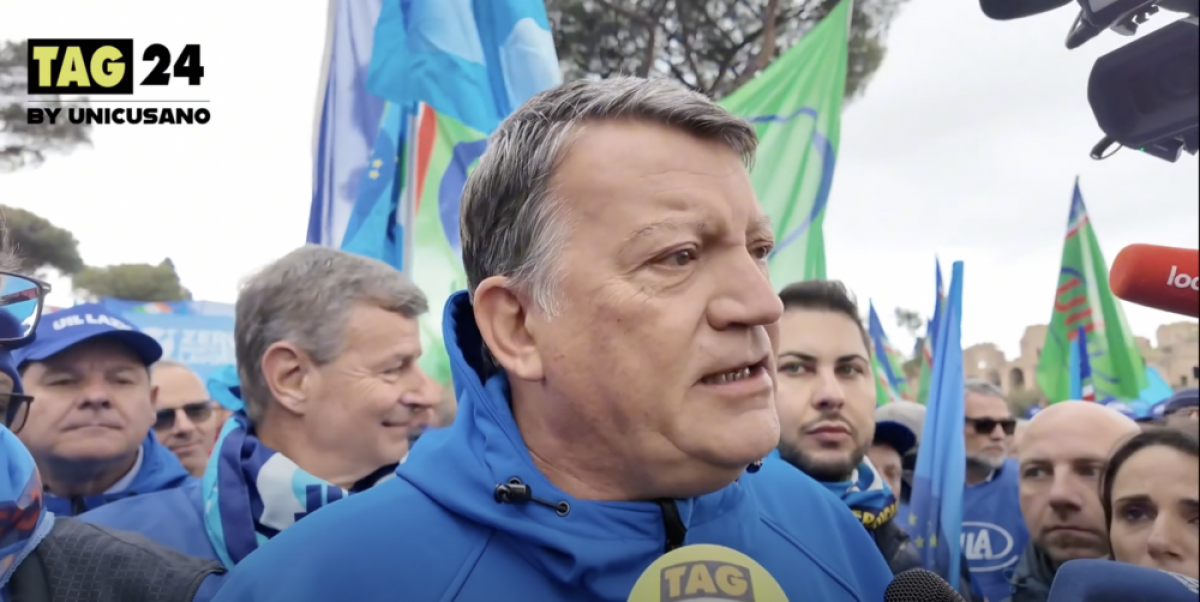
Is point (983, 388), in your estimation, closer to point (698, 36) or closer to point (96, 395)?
point (698, 36)

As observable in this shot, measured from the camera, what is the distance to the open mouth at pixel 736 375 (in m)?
1.31

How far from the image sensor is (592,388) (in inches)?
53.1

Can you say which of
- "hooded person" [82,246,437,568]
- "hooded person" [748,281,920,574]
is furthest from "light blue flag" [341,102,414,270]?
"hooded person" [748,281,920,574]

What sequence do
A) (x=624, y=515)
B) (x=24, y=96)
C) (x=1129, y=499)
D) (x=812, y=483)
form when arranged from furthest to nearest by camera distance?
(x=24, y=96) → (x=1129, y=499) → (x=812, y=483) → (x=624, y=515)

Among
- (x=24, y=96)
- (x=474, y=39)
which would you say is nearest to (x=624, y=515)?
(x=24, y=96)

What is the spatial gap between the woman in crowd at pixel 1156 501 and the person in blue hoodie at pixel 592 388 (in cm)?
65

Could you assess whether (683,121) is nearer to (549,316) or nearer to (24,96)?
(549,316)

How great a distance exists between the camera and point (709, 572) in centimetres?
101

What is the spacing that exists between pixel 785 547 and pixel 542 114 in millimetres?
762

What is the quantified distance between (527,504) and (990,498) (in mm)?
2731

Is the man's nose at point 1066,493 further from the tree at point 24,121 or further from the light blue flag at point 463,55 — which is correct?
the tree at point 24,121

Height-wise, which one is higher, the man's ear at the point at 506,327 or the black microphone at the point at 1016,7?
the black microphone at the point at 1016,7

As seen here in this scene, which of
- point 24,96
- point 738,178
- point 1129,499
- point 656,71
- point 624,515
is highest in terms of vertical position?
point 656,71

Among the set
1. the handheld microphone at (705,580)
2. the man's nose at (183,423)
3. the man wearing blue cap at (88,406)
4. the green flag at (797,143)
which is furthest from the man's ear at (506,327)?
the man's nose at (183,423)
